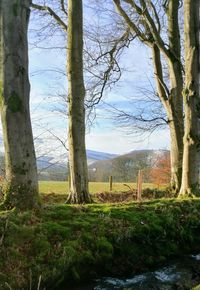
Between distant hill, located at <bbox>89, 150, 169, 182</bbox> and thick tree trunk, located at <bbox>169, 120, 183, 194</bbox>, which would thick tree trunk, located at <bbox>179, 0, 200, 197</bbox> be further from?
distant hill, located at <bbox>89, 150, 169, 182</bbox>

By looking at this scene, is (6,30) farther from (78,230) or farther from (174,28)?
(174,28)

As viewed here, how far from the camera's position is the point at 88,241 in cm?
773

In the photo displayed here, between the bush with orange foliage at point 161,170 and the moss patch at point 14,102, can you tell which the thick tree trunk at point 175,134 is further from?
the bush with orange foliage at point 161,170

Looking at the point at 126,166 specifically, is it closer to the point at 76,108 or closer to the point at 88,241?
the point at 76,108

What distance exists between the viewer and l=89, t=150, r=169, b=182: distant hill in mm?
52781

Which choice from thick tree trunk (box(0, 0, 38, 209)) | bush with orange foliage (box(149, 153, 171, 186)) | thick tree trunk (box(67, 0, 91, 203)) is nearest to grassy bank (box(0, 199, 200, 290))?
thick tree trunk (box(0, 0, 38, 209))

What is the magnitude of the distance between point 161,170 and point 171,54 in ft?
107

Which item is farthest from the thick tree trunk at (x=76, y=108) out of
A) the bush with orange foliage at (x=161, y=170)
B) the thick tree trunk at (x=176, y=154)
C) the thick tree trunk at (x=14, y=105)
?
the bush with orange foliage at (x=161, y=170)

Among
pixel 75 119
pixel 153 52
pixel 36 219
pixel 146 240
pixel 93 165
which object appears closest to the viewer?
pixel 36 219

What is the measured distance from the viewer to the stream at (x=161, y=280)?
7.27 meters

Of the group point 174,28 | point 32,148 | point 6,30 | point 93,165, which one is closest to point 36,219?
point 32,148

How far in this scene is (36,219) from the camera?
7.62 m

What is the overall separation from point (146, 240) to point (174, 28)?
10411mm

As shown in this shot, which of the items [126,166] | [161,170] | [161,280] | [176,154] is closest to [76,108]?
[176,154]
